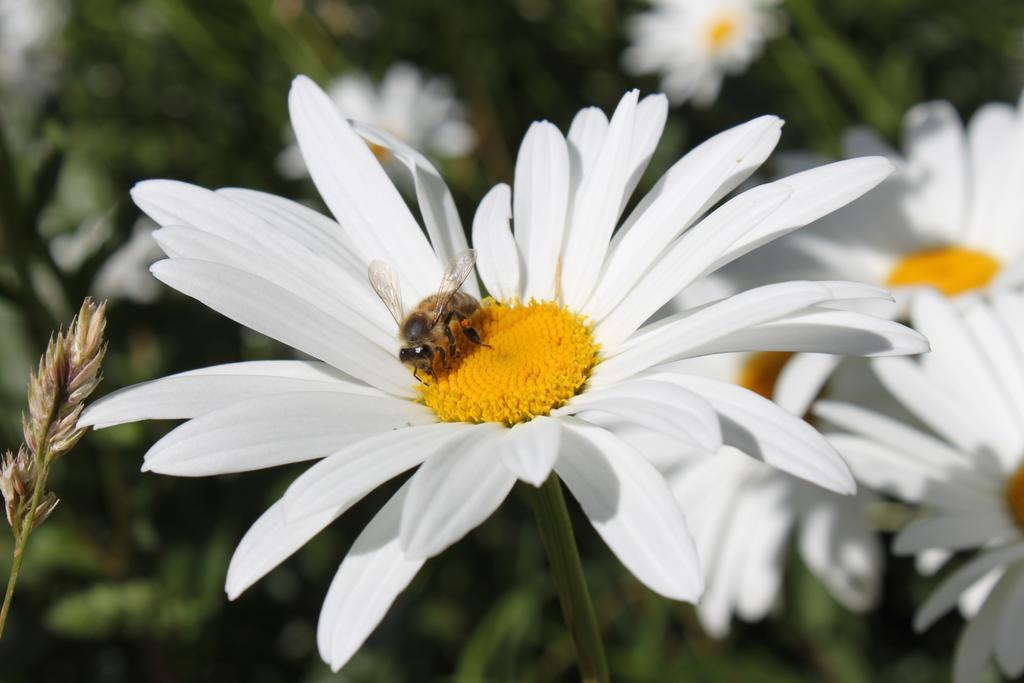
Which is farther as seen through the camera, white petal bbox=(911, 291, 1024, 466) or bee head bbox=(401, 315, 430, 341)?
white petal bbox=(911, 291, 1024, 466)

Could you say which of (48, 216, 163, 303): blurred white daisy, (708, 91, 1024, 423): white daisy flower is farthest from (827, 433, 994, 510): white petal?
(48, 216, 163, 303): blurred white daisy

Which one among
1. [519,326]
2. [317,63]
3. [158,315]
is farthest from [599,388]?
[317,63]

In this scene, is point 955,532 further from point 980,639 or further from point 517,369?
point 517,369

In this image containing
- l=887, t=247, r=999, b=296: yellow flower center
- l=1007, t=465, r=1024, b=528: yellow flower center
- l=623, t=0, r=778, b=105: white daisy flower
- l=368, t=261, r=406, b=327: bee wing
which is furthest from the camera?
l=623, t=0, r=778, b=105: white daisy flower

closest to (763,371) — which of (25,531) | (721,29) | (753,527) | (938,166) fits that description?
(753,527)

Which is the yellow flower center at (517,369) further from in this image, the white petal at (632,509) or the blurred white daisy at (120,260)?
the blurred white daisy at (120,260)

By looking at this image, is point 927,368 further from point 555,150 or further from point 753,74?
point 753,74

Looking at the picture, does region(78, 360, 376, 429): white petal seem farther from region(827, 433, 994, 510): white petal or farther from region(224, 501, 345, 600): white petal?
region(827, 433, 994, 510): white petal

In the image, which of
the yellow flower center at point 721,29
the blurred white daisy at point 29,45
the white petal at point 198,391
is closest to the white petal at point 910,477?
the white petal at point 198,391
